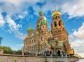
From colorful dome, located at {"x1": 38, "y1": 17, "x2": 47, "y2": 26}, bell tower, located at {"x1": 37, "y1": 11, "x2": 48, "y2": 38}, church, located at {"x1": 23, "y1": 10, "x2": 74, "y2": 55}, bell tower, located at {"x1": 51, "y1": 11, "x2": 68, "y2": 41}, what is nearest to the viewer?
church, located at {"x1": 23, "y1": 10, "x2": 74, "y2": 55}

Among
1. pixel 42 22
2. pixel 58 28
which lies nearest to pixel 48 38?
pixel 58 28

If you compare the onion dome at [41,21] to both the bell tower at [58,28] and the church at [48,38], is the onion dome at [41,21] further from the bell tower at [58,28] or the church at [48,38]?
the bell tower at [58,28]

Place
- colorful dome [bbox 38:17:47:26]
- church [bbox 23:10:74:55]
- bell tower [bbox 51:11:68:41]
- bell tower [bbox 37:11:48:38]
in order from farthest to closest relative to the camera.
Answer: colorful dome [bbox 38:17:47:26] < bell tower [bbox 37:11:48:38] < bell tower [bbox 51:11:68:41] < church [bbox 23:10:74:55]

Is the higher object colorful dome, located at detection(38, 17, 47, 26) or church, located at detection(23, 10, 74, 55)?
colorful dome, located at detection(38, 17, 47, 26)

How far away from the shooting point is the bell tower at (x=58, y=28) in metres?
66.2

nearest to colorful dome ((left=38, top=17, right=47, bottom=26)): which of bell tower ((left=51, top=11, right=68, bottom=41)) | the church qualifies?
the church

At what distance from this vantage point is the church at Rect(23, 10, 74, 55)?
6269cm

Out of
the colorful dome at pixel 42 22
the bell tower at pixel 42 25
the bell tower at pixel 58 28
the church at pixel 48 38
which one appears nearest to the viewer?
the church at pixel 48 38

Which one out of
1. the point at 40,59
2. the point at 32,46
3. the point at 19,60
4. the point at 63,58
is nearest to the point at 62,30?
the point at 32,46

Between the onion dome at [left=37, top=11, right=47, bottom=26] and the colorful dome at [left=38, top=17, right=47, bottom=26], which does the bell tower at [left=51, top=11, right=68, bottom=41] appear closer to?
the colorful dome at [left=38, top=17, right=47, bottom=26]

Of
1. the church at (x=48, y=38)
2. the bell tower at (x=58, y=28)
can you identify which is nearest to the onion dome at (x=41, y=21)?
the church at (x=48, y=38)

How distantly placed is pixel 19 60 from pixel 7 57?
326cm

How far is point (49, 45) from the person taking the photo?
6272 cm

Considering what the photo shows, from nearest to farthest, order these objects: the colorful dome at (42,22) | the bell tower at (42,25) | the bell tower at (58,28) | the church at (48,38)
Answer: the church at (48,38) < the bell tower at (58,28) < the bell tower at (42,25) < the colorful dome at (42,22)
